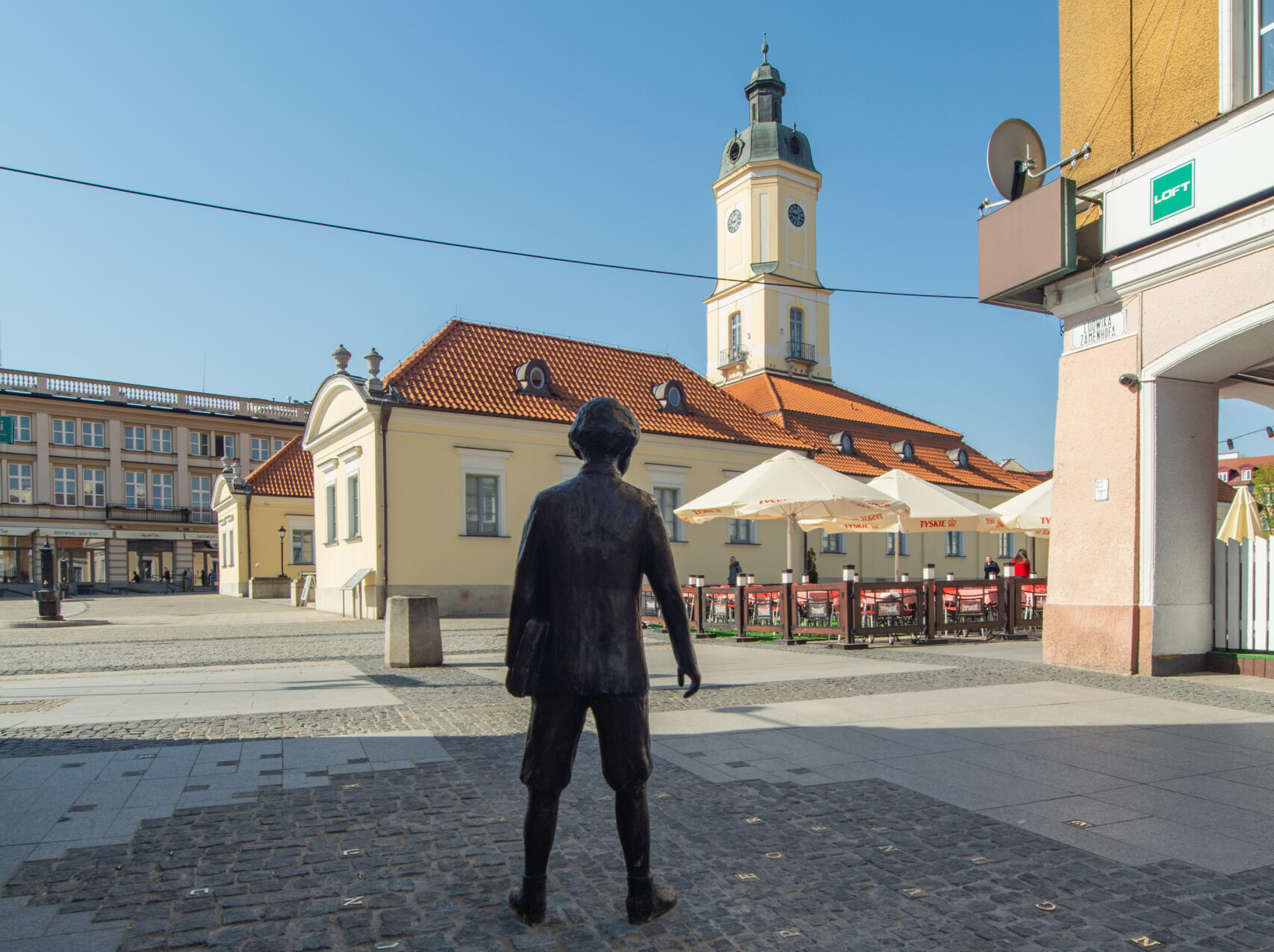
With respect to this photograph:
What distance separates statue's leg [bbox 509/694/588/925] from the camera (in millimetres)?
3359

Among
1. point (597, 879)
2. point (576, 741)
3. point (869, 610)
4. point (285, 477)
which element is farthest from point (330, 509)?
point (576, 741)

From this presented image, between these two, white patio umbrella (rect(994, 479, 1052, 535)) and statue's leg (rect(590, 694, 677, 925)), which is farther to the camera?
white patio umbrella (rect(994, 479, 1052, 535))

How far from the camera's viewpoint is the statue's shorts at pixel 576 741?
11.1ft

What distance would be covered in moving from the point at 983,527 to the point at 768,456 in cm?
1123

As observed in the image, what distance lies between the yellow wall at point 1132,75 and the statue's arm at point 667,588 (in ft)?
29.8

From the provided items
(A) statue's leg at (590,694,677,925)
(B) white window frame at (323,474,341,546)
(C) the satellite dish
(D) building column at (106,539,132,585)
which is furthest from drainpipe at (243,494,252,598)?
(A) statue's leg at (590,694,677,925)

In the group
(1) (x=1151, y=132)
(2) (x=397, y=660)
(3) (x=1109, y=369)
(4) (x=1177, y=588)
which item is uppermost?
(1) (x=1151, y=132)

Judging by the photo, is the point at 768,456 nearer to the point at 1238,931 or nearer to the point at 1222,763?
the point at 1222,763

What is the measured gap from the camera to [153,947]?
3.15 metres

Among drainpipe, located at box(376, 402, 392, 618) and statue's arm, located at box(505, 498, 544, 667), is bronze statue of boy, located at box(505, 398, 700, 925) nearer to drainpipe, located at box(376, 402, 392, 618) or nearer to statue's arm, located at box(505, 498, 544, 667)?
statue's arm, located at box(505, 498, 544, 667)

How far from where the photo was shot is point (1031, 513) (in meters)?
16.6

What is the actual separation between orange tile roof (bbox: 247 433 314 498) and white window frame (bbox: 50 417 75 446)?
Result: 25299 mm

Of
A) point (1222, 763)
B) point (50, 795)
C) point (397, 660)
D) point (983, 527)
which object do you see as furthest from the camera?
point (983, 527)

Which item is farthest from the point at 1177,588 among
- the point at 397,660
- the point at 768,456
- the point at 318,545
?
the point at 318,545
